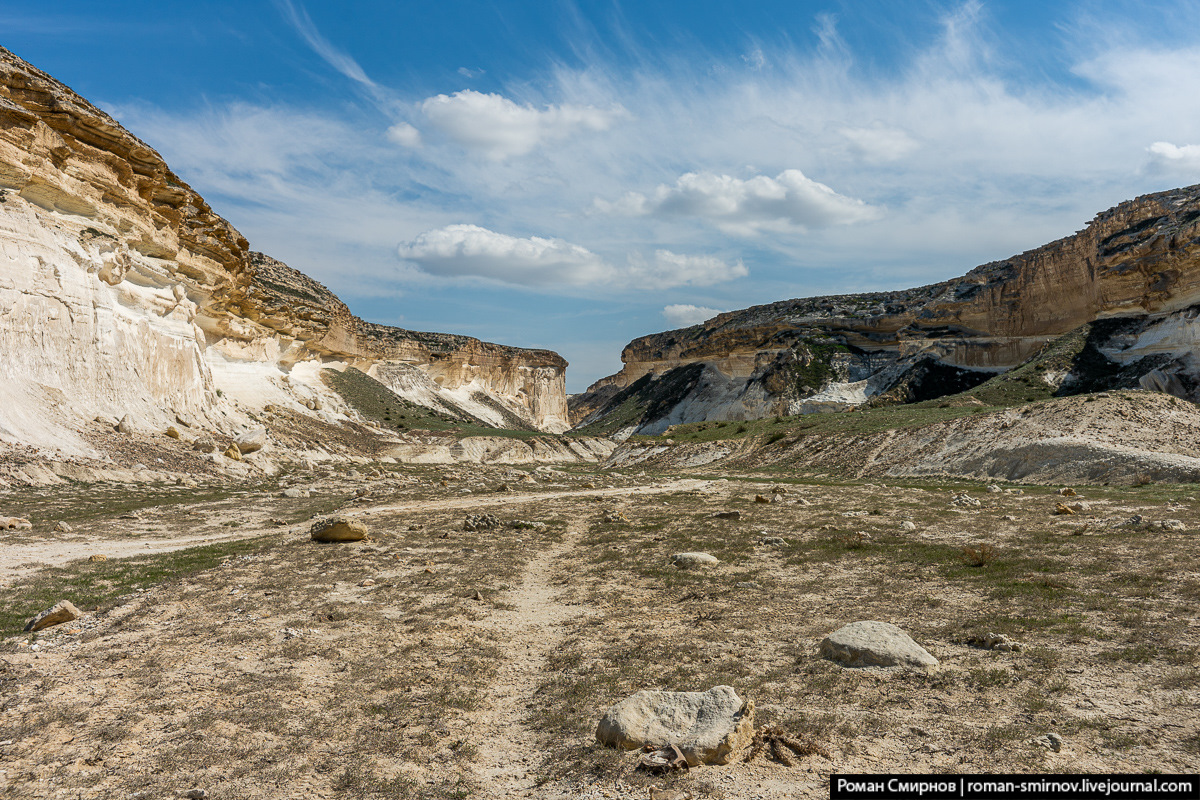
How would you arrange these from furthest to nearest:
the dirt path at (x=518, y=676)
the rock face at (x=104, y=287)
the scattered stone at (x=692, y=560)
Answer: the rock face at (x=104, y=287) < the scattered stone at (x=692, y=560) < the dirt path at (x=518, y=676)

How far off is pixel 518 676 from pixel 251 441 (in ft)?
103

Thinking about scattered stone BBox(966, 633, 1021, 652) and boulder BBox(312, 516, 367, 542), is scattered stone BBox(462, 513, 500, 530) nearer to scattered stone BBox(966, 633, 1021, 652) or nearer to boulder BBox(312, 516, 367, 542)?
boulder BBox(312, 516, 367, 542)

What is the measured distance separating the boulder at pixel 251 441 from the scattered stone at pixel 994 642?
111 feet

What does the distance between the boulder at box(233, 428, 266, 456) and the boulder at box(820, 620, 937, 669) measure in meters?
32.9

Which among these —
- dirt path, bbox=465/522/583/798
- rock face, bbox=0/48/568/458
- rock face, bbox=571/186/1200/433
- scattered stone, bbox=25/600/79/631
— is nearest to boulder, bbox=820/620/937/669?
dirt path, bbox=465/522/583/798

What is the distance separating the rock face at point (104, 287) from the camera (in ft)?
83.3

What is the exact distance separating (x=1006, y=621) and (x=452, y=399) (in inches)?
3104

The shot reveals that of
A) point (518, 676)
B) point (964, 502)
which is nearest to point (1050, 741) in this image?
point (518, 676)

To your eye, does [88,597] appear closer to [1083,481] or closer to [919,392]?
[1083,481]

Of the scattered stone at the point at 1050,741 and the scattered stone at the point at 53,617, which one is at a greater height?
the scattered stone at the point at 1050,741

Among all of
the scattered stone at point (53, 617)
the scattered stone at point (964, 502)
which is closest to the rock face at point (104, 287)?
the scattered stone at point (53, 617)

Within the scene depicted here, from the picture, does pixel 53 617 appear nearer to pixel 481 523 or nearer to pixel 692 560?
pixel 481 523

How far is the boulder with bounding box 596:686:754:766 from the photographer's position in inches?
189

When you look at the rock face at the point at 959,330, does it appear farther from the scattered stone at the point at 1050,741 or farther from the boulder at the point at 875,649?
the scattered stone at the point at 1050,741
